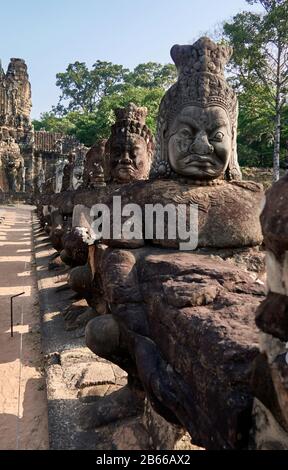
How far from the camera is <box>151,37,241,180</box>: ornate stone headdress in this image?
293 cm

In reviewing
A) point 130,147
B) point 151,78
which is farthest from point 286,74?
point 151,78

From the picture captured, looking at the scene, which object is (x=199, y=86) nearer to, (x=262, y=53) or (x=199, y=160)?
(x=199, y=160)

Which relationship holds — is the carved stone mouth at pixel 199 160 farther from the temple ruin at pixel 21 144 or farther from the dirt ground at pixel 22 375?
the temple ruin at pixel 21 144

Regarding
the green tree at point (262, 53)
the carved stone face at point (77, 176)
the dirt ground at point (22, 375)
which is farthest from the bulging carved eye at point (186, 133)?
the green tree at point (262, 53)

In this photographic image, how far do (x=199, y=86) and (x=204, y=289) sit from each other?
157cm

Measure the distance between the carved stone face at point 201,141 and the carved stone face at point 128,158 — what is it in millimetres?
2220

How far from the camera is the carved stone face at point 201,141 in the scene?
2.89 m

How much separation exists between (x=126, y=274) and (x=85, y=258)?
271 cm

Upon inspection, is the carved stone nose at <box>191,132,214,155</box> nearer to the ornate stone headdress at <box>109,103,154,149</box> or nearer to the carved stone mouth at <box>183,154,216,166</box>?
the carved stone mouth at <box>183,154,216,166</box>

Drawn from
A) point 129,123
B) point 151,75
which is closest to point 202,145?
point 129,123

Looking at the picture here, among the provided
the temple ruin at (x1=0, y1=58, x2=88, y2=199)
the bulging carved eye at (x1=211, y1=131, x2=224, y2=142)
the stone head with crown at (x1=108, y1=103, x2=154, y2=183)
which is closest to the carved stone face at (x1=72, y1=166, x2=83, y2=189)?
the stone head with crown at (x1=108, y1=103, x2=154, y2=183)

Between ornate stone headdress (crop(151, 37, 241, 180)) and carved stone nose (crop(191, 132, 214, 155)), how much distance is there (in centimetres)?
23

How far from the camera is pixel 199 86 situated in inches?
115

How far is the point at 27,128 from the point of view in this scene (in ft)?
125
